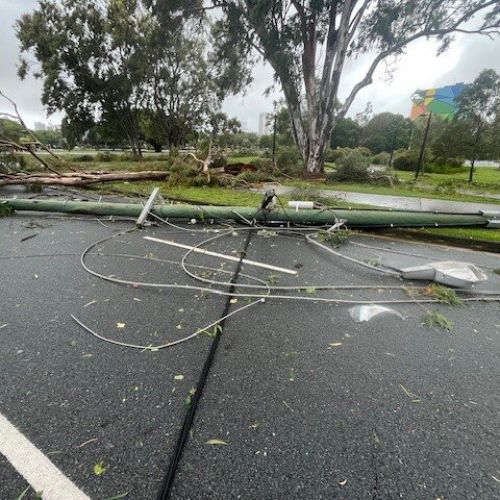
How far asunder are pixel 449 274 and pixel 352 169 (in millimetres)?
10234

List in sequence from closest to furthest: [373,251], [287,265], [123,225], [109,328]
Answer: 1. [109,328]
2. [287,265]
3. [373,251]
4. [123,225]

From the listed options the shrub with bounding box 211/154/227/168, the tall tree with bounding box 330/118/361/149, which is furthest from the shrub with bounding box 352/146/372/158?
the tall tree with bounding box 330/118/361/149

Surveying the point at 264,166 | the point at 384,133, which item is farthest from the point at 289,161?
the point at 384,133

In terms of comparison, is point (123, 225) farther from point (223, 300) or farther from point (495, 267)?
point (495, 267)

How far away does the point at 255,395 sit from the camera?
183 centimetres

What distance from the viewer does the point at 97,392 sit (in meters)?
1.82

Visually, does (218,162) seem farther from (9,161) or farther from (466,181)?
(466,181)

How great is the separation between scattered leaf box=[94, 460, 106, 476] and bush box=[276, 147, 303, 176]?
13.6 metres

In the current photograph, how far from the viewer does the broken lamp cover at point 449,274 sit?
10.5 ft

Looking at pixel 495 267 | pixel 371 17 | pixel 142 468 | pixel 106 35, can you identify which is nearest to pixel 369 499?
pixel 142 468

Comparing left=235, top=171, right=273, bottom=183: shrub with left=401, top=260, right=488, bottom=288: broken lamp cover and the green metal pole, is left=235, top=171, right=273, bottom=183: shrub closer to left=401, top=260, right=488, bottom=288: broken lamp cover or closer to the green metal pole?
the green metal pole

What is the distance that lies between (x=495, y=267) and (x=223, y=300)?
3902 mm

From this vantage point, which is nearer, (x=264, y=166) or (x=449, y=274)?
(x=449, y=274)

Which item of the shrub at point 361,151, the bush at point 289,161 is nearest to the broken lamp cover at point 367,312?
the bush at point 289,161
